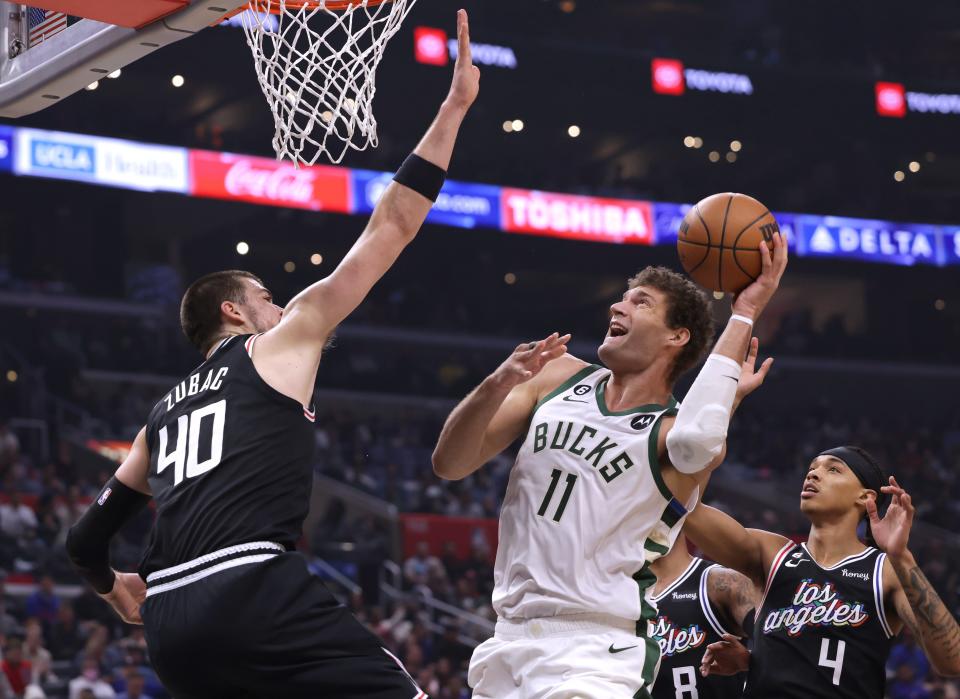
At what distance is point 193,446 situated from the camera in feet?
11.3

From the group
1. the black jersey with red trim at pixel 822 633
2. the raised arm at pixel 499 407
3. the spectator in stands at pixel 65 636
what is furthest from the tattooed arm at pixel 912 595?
the spectator in stands at pixel 65 636

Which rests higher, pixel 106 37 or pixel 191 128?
pixel 191 128

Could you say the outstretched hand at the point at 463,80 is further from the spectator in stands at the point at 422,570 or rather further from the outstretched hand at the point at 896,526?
the spectator in stands at the point at 422,570

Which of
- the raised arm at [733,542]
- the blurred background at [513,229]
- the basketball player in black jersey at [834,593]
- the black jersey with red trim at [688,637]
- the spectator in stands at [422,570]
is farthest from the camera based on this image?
the blurred background at [513,229]

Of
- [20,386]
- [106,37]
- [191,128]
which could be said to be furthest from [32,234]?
[106,37]

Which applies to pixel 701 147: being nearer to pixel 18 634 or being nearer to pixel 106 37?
pixel 18 634

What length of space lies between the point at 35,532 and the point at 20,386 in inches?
266

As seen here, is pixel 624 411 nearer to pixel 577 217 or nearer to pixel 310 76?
pixel 310 76

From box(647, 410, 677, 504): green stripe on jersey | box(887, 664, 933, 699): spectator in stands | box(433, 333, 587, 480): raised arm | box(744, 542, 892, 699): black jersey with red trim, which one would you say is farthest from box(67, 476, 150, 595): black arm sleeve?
box(887, 664, 933, 699): spectator in stands

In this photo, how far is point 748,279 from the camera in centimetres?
417

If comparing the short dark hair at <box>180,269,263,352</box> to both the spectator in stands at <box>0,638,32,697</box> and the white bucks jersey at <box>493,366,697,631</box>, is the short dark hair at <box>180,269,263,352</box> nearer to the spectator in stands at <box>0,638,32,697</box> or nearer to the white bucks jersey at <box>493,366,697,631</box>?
the white bucks jersey at <box>493,366,697,631</box>

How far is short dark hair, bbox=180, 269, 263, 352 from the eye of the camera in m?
3.83

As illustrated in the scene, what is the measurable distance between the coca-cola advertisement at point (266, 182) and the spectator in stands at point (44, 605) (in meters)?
11.8

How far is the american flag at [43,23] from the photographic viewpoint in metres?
4.70
